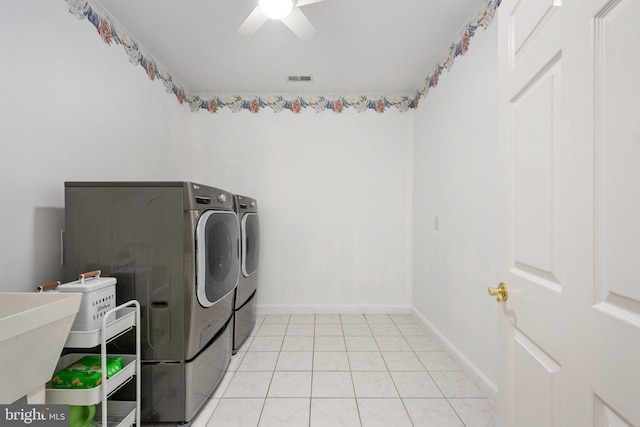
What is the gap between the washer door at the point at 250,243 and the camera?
233cm

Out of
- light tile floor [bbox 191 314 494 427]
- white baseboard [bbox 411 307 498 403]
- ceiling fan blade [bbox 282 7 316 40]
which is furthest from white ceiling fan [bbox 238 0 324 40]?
white baseboard [bbox 411 307 498 403]

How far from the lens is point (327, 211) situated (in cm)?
306

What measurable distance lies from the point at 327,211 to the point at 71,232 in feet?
7.04

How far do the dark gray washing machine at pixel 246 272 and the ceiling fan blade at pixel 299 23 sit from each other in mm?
1229

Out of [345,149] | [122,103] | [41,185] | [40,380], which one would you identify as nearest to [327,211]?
[345,149]

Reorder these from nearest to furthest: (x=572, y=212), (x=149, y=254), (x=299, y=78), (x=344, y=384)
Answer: (x=572, y=212) < (x=149, y=254) < (x=344, y=384) < (x=299, y=78)

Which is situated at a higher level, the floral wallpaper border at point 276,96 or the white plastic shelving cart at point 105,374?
the floral wallpaper border at point 276,96

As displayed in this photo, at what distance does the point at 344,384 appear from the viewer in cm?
179

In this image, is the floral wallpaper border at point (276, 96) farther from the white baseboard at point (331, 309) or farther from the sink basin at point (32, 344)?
the white baseboard at point (331, 309)

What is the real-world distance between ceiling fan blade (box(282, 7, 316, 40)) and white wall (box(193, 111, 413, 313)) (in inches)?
50.7

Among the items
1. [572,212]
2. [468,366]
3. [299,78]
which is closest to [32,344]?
[572,212]

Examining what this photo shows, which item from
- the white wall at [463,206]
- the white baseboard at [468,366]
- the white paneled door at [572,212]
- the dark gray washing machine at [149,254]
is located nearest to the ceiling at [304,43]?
the white wall at [463,206]
